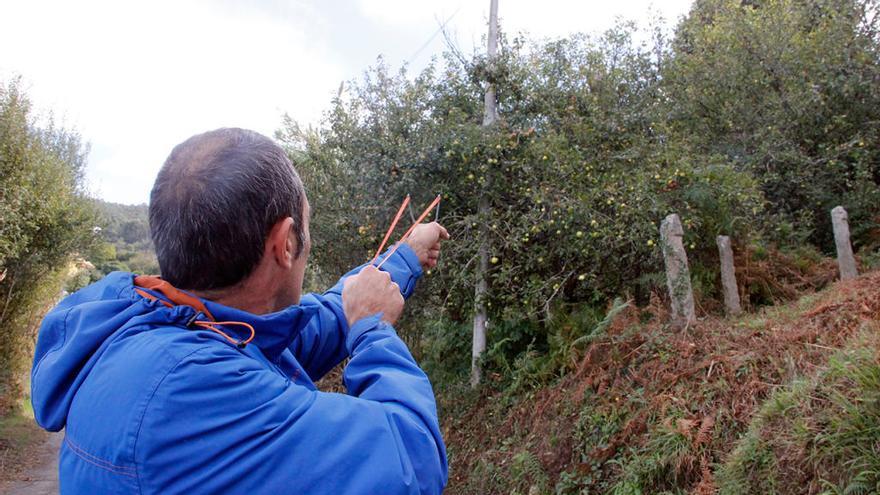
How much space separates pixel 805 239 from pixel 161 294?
9.91 metres

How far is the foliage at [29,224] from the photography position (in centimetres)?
1116

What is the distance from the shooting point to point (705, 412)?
15.0 feet

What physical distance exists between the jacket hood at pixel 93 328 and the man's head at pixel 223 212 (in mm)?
88

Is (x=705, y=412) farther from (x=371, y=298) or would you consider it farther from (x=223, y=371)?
(x=223, y=371)

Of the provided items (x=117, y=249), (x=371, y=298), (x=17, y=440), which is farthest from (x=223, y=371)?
(x=117, y=249)

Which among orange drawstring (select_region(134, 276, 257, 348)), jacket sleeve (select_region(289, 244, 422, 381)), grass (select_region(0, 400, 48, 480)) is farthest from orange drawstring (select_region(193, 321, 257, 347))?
grass (select_region(0, 400, 48, 480))

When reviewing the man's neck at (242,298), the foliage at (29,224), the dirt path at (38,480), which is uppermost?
the foliage at (29,224)

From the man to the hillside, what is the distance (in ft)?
10.1

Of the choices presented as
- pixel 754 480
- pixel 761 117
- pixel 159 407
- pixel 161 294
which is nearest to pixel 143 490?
pixel 159 407

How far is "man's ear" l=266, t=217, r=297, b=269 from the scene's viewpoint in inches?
54.9

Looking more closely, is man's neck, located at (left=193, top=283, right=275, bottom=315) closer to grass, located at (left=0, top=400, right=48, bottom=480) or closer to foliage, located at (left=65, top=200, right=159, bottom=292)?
foliage, located at (left=65, top=200, right=159, bottom=292)

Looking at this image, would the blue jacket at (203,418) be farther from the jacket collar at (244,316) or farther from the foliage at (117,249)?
the foliage at (117,249)

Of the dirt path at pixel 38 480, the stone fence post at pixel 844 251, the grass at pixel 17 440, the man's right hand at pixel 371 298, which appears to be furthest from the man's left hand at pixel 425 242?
the grass at pixel 17 440

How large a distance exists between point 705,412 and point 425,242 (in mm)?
3079
